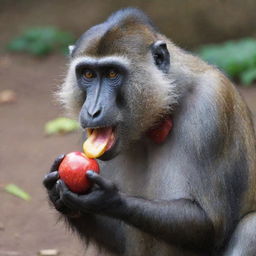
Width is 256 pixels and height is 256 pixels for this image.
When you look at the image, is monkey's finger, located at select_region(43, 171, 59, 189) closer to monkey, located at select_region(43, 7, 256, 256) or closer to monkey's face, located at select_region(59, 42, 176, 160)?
monkey, located at select_region(43, 7, 256, 256)

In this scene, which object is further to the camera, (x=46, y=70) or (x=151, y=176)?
A: (x=46, y=70)

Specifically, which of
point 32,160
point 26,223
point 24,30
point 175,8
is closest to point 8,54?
point 24,30

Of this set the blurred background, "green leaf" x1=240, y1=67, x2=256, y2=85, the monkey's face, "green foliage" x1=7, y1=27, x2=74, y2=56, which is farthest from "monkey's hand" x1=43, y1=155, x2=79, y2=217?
"green foliage" x1=7, y1=27, x2=74, y2=56

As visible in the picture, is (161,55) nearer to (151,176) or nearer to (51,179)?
(151,176)

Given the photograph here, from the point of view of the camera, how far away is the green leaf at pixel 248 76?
1471 cm

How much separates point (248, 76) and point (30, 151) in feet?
15.0

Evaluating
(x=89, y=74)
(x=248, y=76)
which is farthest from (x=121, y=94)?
(x=248, y=76)

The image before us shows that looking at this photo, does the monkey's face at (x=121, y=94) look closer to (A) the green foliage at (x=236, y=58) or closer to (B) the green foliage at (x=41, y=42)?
(A) the green foliage at (x=236, y=58)

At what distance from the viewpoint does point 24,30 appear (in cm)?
1861

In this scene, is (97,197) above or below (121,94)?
below

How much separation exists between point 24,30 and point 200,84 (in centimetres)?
1181

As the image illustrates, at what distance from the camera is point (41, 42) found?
697 inches

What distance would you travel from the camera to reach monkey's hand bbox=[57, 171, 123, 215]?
6.60 m

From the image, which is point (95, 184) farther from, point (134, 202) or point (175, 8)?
point (175, 8)
